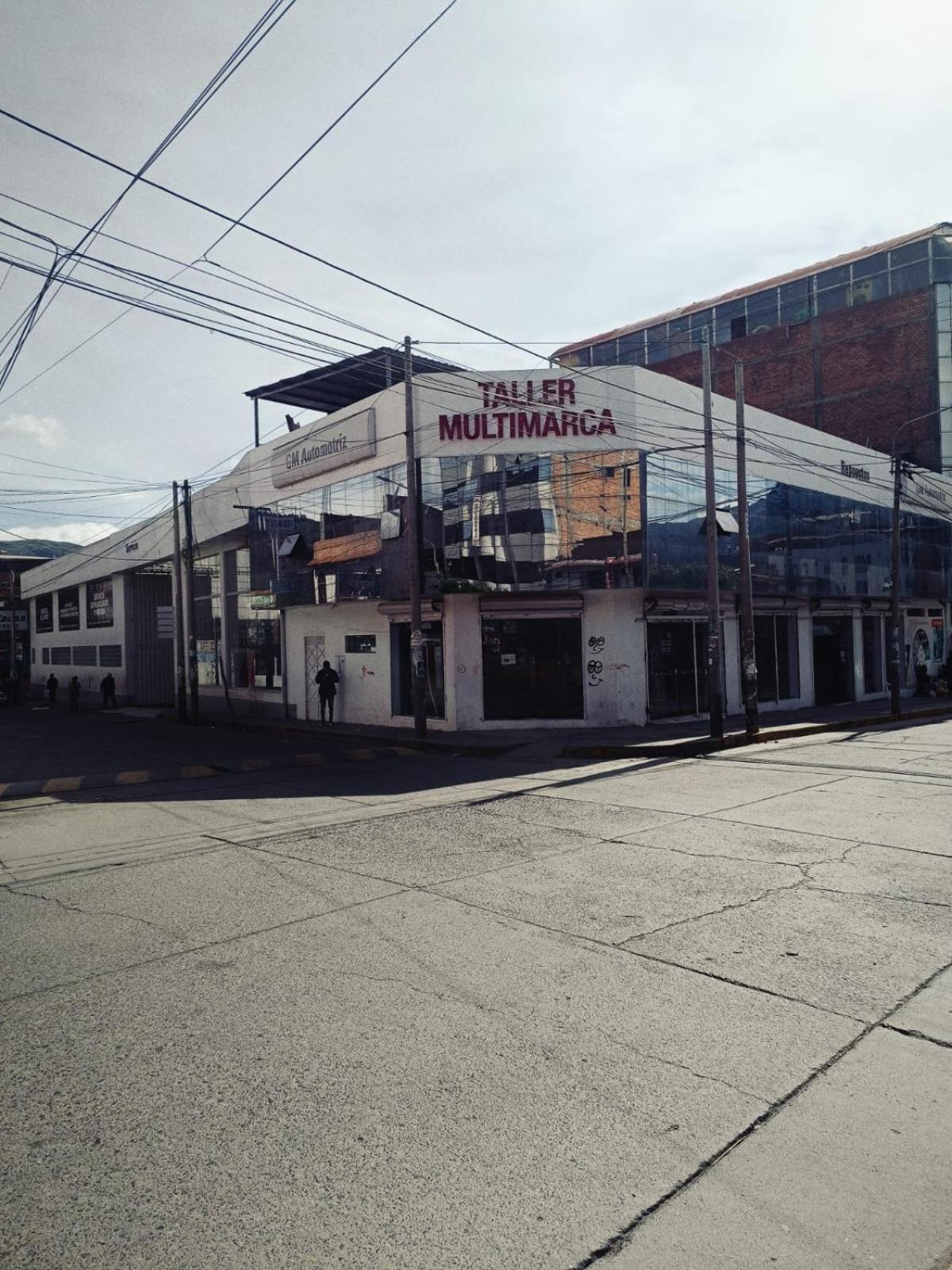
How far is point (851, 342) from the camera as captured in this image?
41.8 metres

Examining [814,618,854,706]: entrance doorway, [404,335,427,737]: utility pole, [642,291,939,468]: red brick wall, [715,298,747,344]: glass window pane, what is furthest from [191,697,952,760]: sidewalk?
[715,298,747,344]: glass window pane

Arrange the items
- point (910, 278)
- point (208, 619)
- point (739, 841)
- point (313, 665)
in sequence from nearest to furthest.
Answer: point (739, 841)
point (313, 665)
point (208, 619)
point (910, 278)

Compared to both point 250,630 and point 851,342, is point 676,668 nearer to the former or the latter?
point 250,630

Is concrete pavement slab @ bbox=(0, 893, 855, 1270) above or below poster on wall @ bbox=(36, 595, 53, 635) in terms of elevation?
below

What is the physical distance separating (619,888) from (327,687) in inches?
747

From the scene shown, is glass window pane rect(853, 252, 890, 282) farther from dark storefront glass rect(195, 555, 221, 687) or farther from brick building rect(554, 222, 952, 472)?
dark storefront glass rect(195, 555, 221, 687)

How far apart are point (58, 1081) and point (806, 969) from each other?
4.25 m

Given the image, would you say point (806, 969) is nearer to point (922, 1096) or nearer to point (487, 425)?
point (922, 1096)

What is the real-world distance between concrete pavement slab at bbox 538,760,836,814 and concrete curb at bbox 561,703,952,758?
2.13m

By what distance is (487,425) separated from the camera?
21.9 m

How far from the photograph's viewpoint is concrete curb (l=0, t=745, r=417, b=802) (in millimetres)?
15508

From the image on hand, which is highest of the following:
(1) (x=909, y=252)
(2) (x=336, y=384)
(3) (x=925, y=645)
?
(1) (x=909, y=252)

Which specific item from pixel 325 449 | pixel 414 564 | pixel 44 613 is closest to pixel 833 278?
pixel 325 449

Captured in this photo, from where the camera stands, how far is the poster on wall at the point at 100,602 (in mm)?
43062
